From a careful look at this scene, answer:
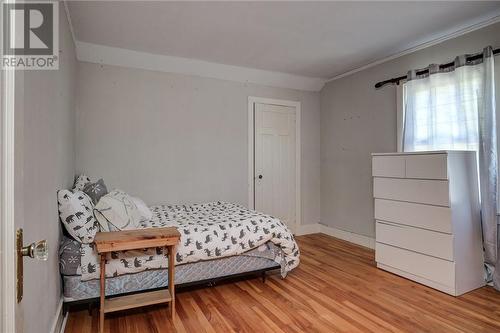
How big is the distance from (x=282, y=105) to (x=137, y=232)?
3191mm

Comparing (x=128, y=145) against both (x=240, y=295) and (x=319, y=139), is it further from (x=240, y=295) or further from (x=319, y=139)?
(x=319, y=139)

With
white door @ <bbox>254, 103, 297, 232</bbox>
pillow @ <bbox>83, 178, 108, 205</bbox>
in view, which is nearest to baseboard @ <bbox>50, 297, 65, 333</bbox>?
pillow @ <bbox>83, 178, 108, 205</bbox>

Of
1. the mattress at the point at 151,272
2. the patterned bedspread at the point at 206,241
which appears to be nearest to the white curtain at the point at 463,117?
the patterned bedspread at the point at 206,241

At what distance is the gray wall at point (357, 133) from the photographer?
3.78 meters

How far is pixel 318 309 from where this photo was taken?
243 centimetres

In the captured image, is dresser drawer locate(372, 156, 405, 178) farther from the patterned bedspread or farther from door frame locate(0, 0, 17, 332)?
door frame locate(0, 0, 17, 332)

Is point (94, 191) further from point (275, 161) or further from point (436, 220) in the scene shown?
point (436, 220)

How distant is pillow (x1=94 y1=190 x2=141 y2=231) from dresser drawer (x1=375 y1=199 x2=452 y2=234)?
2.66 meters

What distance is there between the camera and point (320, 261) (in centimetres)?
359

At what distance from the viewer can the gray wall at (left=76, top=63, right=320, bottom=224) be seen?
138 inches

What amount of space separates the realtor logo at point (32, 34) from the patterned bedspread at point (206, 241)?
55.4 inches

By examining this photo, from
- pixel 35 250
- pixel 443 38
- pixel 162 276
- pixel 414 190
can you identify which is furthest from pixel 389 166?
pixel 35 250

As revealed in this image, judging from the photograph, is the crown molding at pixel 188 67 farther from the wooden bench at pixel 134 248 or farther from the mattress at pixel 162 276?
the mattress at pixel 162 276

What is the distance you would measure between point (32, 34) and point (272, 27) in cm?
206
